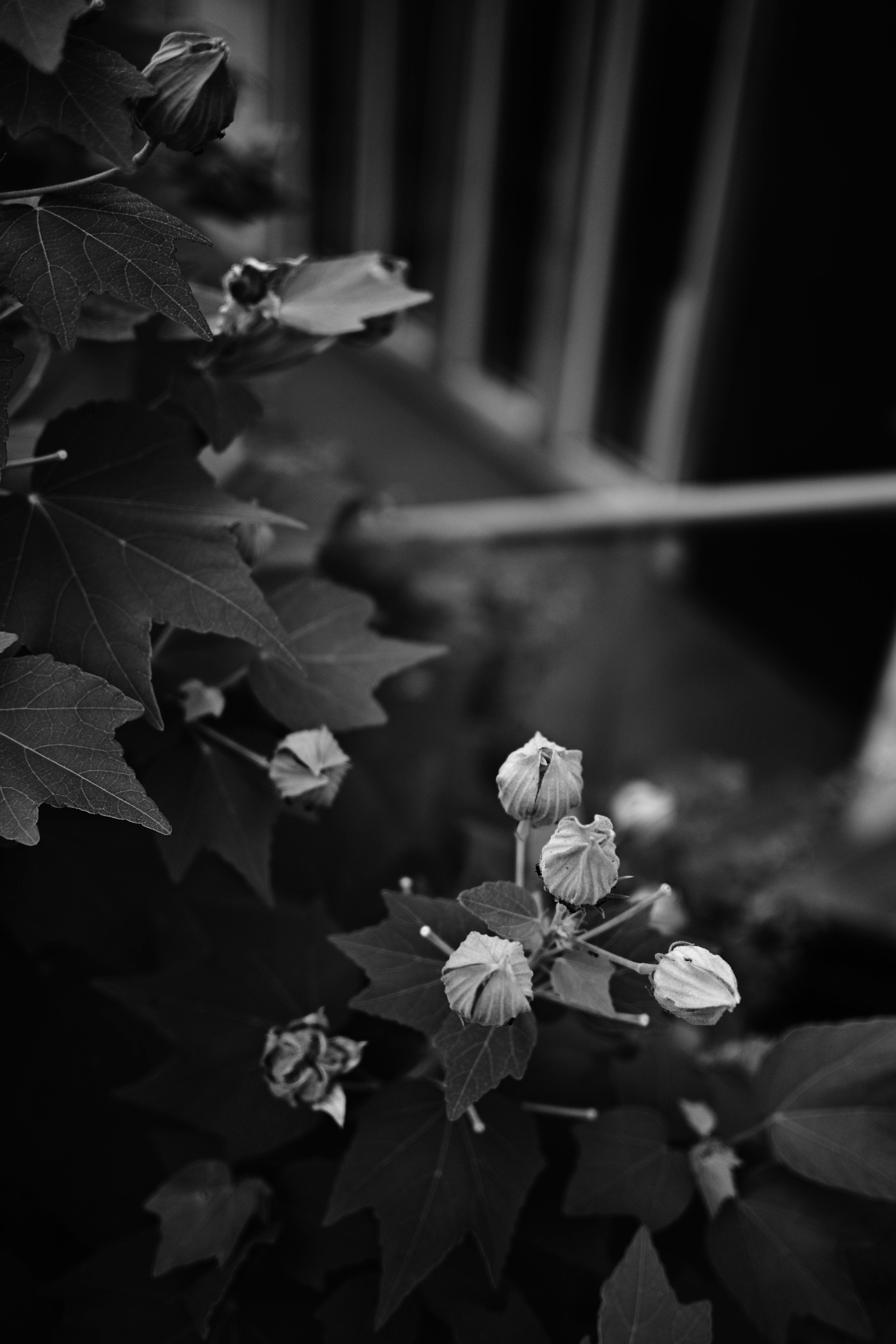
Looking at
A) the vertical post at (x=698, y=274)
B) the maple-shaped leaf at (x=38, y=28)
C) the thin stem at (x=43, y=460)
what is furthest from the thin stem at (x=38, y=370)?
the vertical post at (x=698, y=274)

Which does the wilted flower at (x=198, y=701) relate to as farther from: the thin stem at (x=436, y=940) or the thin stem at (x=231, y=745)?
the thin stem at (x=436, y=940)

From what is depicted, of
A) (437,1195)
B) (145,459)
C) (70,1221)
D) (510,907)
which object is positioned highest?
(145,459)

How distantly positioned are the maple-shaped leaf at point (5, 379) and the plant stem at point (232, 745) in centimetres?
15

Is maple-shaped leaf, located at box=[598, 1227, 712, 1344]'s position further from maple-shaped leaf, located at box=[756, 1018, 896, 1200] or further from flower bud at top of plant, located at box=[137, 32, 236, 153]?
flower bud at top of plant, located at box=[137, 32, 236, 153]

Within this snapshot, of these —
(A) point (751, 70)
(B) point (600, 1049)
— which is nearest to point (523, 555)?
(B) point (600, 1049)

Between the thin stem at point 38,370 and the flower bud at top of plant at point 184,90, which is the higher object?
the flower bud at top of plant at point 184,90

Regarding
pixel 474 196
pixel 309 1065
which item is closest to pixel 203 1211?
pixel 309 1065

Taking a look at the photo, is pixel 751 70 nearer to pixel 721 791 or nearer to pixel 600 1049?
pixel 721 791

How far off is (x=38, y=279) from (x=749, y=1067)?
54cm

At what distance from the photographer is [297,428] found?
4.36ft

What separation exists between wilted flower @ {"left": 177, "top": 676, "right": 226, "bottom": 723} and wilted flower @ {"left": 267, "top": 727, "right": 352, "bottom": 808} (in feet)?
0.12

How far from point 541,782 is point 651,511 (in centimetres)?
98

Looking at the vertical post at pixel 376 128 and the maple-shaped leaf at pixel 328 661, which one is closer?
the maple-shaped leaf at pixel 328 661

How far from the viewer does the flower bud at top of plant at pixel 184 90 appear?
0.44 metres
